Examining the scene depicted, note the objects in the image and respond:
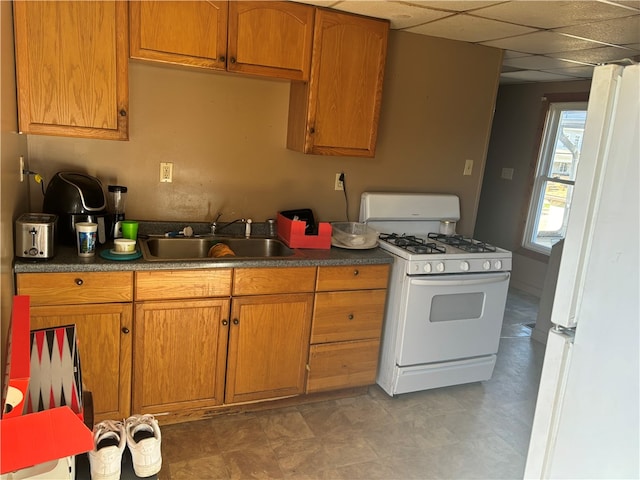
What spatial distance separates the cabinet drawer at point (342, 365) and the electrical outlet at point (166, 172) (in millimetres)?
1261

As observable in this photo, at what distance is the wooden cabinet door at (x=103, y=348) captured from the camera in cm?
219

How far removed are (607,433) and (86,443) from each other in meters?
1.03

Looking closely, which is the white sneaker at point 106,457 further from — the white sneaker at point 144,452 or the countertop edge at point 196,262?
the countertop edge at point 196,262

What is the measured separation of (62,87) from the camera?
7.31ft

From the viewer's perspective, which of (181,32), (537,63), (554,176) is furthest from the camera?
(554,176)

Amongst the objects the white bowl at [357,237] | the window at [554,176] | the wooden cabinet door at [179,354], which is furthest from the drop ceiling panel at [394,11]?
the window at [554,176]

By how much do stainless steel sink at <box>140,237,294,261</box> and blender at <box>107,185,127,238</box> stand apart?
149 mm

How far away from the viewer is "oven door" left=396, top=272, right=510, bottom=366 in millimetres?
2850

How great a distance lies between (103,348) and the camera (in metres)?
2.28

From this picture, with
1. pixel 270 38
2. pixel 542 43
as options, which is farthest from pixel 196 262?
pixel 542 43

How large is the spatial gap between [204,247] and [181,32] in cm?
115

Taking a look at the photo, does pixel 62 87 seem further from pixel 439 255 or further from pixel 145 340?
pixel 439 255

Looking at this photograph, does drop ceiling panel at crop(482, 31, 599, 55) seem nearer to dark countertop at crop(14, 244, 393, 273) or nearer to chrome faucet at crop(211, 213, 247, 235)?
dark countertop at crop(14, 244, 393, 273)

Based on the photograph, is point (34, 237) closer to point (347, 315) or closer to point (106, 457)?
point (106, 457)
